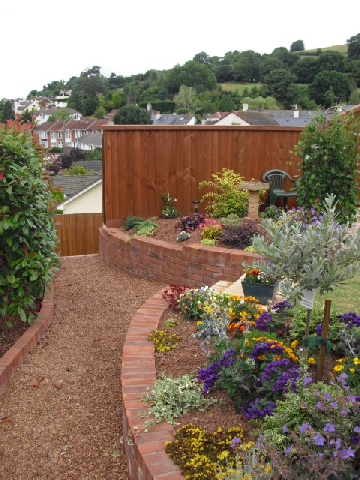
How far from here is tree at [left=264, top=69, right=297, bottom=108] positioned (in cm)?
7550

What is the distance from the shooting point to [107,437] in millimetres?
3492

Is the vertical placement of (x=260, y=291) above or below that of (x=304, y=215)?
below

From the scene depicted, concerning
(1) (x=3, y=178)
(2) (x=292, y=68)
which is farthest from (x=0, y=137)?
(2) (x=292, y=68)

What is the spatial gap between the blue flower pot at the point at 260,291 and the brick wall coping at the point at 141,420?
3.11ft

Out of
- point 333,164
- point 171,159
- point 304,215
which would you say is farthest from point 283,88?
point 304,215

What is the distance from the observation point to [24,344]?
15.0 feet

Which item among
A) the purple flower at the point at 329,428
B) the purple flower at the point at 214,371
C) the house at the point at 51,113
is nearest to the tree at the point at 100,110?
the house at the point at 51,113

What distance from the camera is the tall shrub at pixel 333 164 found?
22.9ft

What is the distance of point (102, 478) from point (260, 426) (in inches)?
40.5

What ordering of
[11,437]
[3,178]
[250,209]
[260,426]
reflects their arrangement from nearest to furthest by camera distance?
[260,426] < [11,437] < [3,178] < [250,209]

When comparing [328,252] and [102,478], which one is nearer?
[328,252]

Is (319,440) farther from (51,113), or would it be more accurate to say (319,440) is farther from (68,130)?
(51,113)

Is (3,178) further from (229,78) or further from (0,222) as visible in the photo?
(229,78)

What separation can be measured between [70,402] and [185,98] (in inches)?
3422
